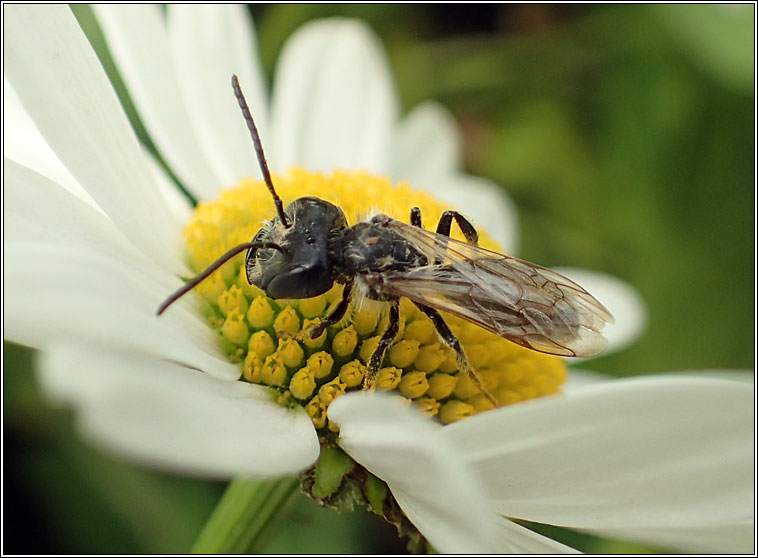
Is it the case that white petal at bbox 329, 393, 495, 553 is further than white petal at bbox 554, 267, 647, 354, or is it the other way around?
white petal at bbox 554, 267, 647, 354

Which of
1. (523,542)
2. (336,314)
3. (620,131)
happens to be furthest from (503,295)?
(620,131)

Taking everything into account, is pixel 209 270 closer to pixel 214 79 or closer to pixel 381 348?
pixel 381 348

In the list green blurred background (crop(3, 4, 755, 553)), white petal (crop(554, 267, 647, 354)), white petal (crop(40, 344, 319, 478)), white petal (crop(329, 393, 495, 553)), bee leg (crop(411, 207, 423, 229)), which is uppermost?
green blurred background (crop(3, 4, 755, 553))

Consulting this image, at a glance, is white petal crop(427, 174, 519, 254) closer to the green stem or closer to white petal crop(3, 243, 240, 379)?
the green stem

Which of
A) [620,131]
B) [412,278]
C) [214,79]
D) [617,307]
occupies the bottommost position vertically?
[412,278]

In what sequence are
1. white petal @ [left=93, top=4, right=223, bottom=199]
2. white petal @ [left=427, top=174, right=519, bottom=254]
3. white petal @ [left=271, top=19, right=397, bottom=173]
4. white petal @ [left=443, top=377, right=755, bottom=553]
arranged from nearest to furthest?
white petal @ [left=443, top=377, right=755, bottom=553] → white petal @ [left=93, top=4, right=223, bottom=199] → white petal @ [left=271, top=19, right=397, bottom=173] → white petal @ [left=427, top=174, right=519, bottom=254]

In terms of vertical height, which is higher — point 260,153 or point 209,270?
point 260,153

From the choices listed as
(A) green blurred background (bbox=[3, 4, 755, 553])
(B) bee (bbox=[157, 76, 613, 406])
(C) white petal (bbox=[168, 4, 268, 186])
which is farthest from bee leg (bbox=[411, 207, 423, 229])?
(A) green blurred background (bbox=[3, 4, 755, 553])

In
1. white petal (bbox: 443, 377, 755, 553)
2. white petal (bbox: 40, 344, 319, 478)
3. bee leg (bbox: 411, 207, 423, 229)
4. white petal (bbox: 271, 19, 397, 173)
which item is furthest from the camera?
white petal (bbox: 271, 19, 397, 173)
